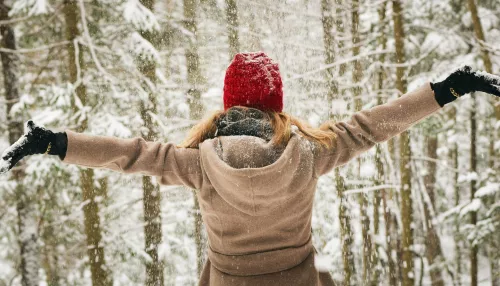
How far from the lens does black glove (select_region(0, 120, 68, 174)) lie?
6.18ft

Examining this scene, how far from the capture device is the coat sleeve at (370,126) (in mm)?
2152

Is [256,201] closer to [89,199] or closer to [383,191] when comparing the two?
[89,199]

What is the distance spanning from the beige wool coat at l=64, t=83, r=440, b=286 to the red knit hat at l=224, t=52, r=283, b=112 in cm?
27

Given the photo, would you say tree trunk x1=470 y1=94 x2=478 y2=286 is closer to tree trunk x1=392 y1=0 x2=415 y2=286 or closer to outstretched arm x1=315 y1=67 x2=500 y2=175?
tree trunk x1=392 y1=0 x2=415 y2=286

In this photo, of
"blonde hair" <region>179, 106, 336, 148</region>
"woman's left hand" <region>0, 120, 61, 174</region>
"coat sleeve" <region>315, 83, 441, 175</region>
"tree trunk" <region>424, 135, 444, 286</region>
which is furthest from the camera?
"tree trunk" <region>424, 135, 444, 286</region>

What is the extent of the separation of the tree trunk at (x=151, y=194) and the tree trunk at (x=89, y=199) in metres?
1.01

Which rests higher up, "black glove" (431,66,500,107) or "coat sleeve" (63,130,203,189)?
"black glove" (431,66,500,107)

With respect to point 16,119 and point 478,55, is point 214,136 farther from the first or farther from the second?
point 478,55

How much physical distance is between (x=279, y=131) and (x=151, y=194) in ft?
25.1

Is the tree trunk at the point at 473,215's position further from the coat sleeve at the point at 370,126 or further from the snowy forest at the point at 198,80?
the coat sleeve at the point at 370,126

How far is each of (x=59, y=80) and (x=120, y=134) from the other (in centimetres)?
309

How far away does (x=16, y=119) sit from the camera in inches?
327

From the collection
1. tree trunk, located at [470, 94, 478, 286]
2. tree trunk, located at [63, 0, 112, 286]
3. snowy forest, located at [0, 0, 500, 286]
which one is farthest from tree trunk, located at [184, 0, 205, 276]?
tree trunk, located at [470, 94, 478, 286]

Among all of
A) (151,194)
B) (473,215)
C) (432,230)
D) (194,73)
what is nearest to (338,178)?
(151,194)
